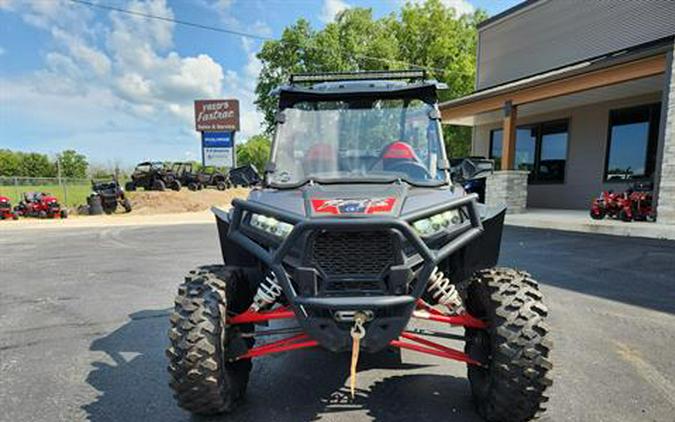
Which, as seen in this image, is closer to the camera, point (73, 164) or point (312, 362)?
point (312, 362)

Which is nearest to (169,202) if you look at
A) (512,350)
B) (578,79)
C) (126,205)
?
(126,205)

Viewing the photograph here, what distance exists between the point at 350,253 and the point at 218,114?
26216mm

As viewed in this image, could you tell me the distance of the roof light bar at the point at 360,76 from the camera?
132 inches

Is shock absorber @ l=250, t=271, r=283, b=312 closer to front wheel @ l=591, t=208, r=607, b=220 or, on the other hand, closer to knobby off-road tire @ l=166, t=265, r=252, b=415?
knobby off-road tire @ l=166, t=265, r=252, b=415

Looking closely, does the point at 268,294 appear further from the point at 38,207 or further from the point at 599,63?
the point at 38,207

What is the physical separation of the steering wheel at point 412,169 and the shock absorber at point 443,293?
741 mm

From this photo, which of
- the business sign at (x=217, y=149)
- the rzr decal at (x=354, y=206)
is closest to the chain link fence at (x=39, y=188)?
the business sign at (x=217, y=149)

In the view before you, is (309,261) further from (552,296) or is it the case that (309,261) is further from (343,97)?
(552,296)

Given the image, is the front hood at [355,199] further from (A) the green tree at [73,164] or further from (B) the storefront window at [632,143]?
(A) the green tree at [73,164]

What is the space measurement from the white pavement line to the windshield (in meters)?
2.13

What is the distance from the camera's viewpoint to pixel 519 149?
15492mm

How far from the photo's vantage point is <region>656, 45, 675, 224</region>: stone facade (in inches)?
332

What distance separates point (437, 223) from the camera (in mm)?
2238

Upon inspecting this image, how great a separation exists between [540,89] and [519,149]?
16.0 ft
